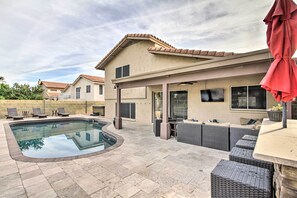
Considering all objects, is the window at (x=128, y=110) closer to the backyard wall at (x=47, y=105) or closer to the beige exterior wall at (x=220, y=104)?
the beige exterior wall at (x=220, y=104)

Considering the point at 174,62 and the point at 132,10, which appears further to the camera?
the point at 174,62

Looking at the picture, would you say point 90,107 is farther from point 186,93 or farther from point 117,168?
point 117,168

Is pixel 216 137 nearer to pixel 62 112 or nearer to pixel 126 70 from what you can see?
pixel 126 70

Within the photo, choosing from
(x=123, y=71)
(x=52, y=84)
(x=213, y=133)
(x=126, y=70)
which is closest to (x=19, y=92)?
(x=52, y=84)

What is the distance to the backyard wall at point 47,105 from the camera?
1658 cm

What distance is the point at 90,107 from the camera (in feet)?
74.4

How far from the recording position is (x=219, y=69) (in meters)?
5.73

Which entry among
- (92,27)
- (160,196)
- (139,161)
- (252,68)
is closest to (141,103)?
(92,27)

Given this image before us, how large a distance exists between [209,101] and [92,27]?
365 inches

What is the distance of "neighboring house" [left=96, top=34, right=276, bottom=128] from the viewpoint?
18.1 feet

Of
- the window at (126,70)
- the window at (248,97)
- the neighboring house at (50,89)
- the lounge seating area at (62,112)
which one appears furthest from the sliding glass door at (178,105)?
the neighboring house at (50,89)

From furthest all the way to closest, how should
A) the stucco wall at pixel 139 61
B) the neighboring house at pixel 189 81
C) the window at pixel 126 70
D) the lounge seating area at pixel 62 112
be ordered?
the lounge seating area at pixel 62 112 → the window at pixel 126 70 → the stucco wall at pixel 139 61 → the neighboring house at pixel 189 81

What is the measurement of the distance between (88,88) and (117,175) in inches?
918

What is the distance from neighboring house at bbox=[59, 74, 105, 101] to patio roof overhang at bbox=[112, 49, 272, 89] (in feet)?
58.0
